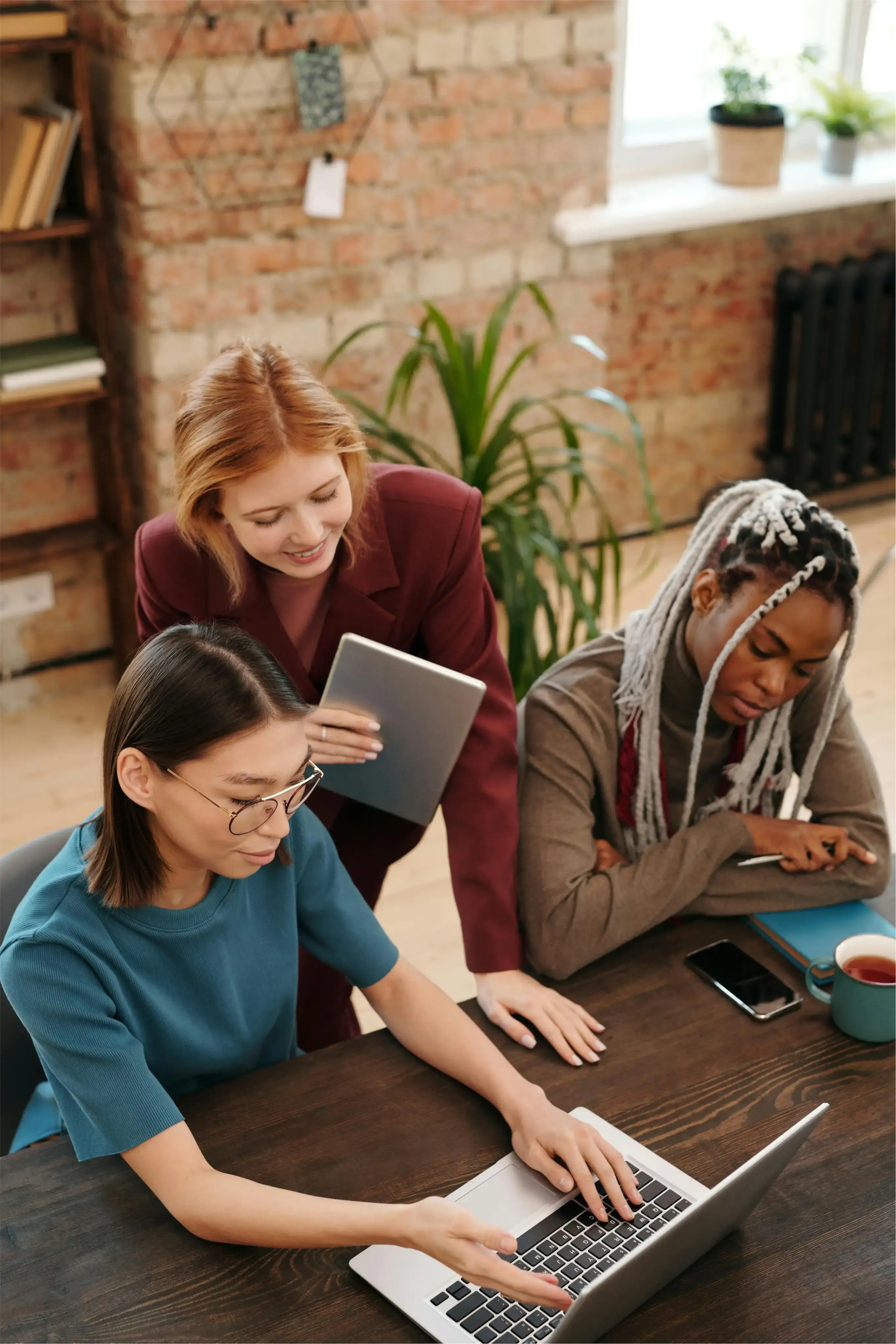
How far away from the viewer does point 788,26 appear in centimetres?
415

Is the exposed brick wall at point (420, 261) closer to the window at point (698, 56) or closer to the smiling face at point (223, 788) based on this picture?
the window at point (698, 56)

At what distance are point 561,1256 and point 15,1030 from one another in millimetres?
656

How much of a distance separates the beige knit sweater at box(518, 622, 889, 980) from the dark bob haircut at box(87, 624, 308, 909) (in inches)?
16.9

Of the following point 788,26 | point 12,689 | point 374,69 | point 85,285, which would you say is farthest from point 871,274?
point 12,689

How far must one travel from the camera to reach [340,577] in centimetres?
165

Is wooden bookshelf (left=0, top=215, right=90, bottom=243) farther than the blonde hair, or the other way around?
wooden bookshelf (left=0, top=215, right=90, bottom=243)

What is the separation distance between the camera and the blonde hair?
1416 mm

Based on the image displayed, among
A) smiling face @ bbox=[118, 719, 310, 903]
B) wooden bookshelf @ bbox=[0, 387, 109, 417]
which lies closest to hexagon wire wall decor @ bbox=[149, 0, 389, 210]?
wooden bookshelf @ bbox=[0, 387, 109, 417]

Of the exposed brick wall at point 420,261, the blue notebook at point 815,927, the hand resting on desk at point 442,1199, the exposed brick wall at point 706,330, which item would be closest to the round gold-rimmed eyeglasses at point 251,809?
the hand resting on desk at point 442,1199

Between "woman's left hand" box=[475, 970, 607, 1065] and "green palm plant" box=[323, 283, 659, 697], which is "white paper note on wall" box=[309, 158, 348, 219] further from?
"woman's left hand" box=[475, 970, 607, 1065]

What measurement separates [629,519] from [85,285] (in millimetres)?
1886

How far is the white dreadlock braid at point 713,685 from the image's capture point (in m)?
1.55

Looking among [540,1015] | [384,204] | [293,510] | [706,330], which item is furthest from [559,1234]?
[706,330]

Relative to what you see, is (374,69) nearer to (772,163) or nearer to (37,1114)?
Answer: (772,163)
